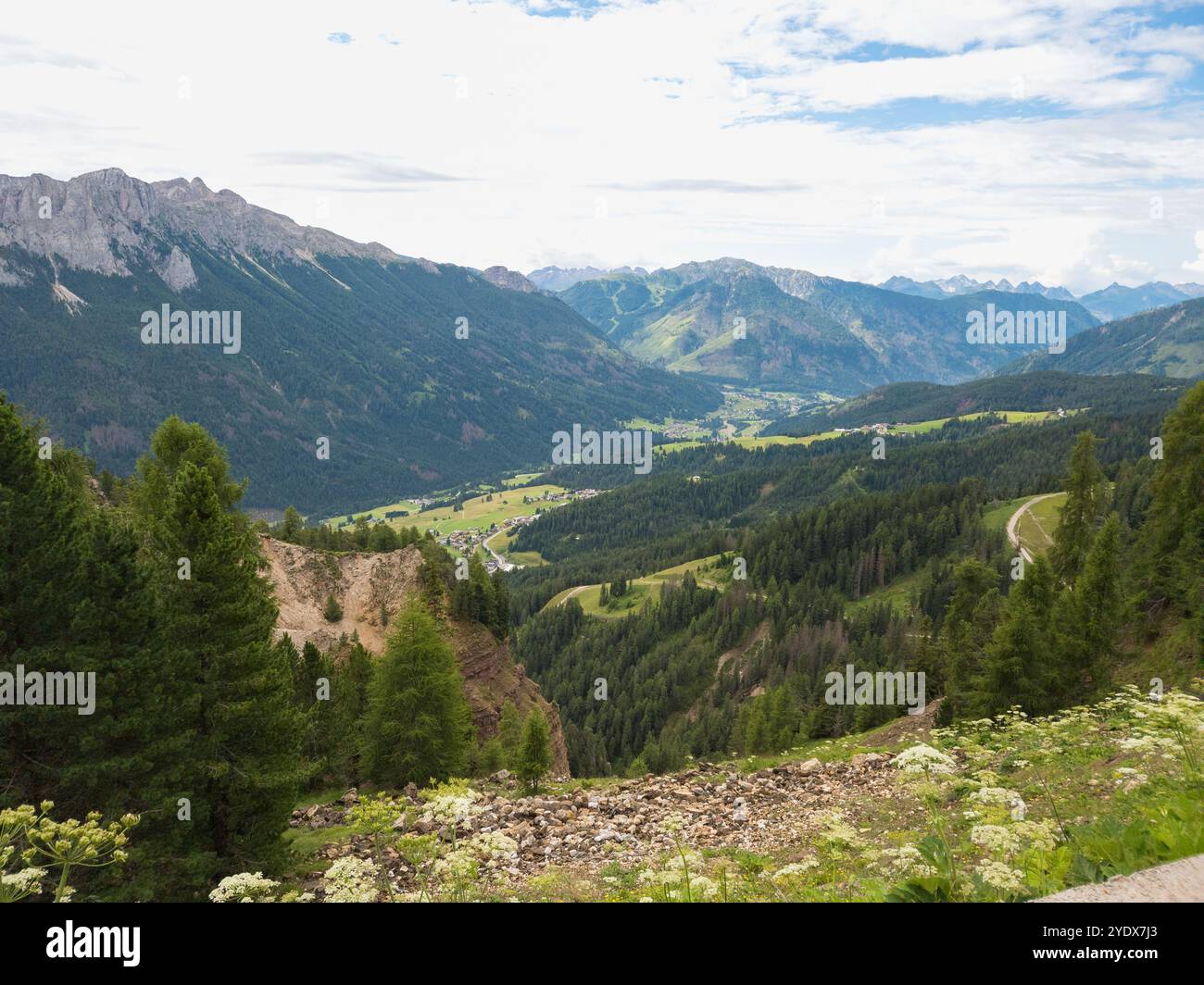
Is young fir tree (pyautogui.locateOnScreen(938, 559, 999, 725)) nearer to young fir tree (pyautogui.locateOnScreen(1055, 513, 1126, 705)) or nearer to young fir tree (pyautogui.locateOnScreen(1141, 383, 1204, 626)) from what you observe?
young fir tree (pyautogui.locateOnScreen(1055, 513, 1126, 705))

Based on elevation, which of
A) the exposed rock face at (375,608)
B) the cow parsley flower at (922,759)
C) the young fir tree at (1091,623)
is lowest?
the exposed rock face at (375,608)

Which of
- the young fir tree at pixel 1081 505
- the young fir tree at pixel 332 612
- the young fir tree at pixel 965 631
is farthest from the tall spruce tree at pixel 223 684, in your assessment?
the young fir tree at pixel 1081 505

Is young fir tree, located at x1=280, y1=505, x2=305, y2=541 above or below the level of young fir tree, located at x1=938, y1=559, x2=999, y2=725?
above

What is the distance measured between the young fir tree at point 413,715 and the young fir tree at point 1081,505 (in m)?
45.4

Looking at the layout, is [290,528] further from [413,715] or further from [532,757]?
[532,757]

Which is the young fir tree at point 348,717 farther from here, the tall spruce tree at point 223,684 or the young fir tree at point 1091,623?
the young fir tree at point 1091,623

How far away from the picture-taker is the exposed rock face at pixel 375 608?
61.6m

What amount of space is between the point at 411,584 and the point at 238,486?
2321 cm

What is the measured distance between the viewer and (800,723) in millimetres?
59438

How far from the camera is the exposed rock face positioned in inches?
2425

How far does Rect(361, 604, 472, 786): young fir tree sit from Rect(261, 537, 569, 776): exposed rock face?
2697cm

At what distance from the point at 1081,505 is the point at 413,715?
49172 millimetres

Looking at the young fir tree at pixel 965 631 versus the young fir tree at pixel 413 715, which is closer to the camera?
the young fir tree at pixel 413 715

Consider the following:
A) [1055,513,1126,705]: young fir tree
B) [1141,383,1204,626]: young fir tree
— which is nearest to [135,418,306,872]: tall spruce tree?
[1055,513,1126,705]: young fir tree
